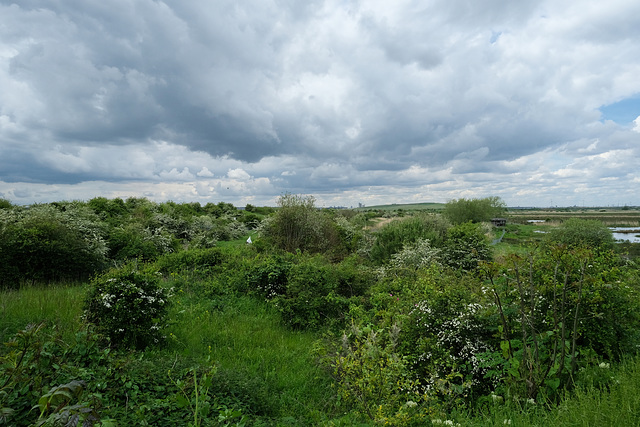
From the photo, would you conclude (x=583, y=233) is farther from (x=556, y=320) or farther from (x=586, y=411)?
(x=586, y=411)

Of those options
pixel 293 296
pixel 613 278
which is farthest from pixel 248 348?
pixel 613 278

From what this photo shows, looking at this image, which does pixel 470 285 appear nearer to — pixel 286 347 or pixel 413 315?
pixel 413 315

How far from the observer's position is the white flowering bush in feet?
19.4

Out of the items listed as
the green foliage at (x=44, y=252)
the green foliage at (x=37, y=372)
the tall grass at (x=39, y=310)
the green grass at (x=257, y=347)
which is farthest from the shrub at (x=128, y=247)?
the green foliage at (x=37, y=372)

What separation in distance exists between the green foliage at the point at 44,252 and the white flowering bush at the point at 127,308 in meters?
6.05

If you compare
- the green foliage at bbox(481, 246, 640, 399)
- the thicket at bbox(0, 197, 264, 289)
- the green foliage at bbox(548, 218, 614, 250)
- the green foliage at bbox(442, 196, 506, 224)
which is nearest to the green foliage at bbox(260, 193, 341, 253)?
the thicket at bbox(0, 197, 264, 289)

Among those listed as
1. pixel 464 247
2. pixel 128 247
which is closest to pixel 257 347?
pixel 464 247

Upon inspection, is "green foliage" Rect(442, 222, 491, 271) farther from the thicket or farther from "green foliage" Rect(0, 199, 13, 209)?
"green foliage" Rect(0, 199, 13, 209)

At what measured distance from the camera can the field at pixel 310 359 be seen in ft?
9.48

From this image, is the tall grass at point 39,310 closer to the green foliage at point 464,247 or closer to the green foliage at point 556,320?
the green foliage at point 556,320

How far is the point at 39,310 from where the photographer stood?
6926 millimetres

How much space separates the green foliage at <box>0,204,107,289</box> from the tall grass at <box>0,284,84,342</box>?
7.53 ft

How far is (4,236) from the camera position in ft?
32.8

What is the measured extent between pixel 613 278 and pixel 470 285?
221cm
